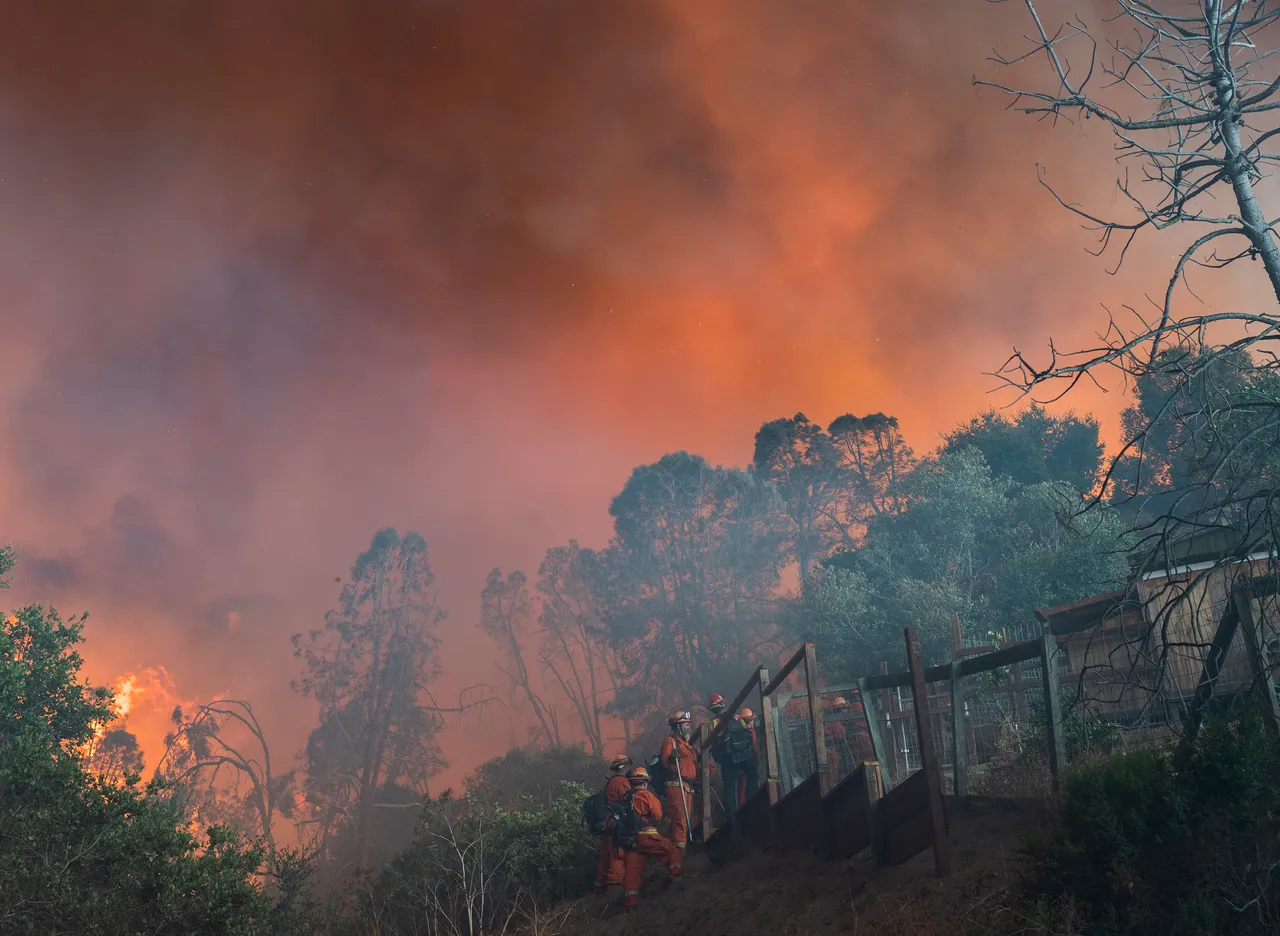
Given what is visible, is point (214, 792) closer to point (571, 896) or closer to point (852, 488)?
point (852, 488)

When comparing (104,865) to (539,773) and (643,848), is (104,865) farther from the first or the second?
(539,773)

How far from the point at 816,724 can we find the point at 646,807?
3.81 meters

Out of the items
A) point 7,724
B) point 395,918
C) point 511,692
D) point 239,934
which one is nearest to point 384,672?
point 511,692

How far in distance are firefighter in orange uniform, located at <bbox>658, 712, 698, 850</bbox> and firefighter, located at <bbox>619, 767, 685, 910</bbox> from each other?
0.66 metres

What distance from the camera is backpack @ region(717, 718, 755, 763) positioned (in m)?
14.3

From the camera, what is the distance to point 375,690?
60.2m

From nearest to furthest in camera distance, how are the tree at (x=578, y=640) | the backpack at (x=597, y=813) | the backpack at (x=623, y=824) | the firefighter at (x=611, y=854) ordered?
the backpack at (x=623, y=824)
the backpack at (x=597, y=813)
the firefighter at (x=611, y=854)
the tree at (x=578, y=640)

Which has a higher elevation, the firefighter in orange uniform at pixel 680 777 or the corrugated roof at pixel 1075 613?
the corrugated roof at pixel 1075 613

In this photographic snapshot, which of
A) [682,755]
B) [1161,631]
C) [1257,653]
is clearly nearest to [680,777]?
[682,755]

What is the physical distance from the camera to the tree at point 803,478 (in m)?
53.0

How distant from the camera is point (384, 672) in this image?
6119cm

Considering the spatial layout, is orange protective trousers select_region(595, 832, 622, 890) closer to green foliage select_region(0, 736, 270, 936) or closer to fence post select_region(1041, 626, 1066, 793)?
green foliage select_region(0, 736, 270, 936)

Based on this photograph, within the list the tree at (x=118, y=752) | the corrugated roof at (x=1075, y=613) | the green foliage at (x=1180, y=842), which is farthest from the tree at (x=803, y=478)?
the green foliage at (x=1180, y=842)

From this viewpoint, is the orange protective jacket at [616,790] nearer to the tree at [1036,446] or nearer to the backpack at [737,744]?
the backpack at [737,744]
